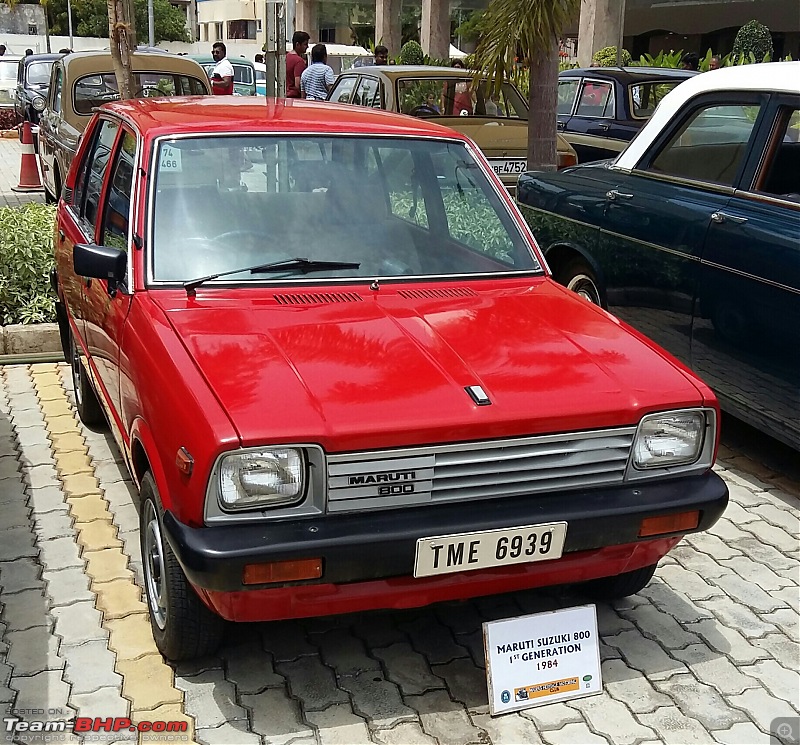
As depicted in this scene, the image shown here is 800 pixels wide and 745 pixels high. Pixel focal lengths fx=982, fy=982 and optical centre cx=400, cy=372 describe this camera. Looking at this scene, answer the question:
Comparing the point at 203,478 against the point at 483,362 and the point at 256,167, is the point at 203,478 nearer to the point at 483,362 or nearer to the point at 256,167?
the point at 483,362

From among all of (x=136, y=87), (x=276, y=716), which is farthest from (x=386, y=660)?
(x=136, y=87)

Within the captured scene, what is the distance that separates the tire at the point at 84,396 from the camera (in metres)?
5.05

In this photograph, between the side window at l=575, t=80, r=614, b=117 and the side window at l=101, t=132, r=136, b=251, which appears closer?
the side window at l=101, t=132, r=136, b=251

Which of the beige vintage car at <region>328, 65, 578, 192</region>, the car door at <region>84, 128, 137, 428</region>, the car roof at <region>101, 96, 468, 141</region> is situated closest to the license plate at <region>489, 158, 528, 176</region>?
the beige vintage car at <region>328, 65, 578, 192</region>

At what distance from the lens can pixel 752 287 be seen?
181 inches

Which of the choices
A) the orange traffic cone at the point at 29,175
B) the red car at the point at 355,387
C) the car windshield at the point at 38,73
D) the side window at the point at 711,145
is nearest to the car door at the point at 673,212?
the side window at the point at 711,145

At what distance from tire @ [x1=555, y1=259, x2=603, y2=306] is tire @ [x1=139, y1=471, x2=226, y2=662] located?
3.27m

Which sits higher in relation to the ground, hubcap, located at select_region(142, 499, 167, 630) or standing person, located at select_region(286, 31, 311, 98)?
standing person, located at select_region(286, 31, 311, 98)

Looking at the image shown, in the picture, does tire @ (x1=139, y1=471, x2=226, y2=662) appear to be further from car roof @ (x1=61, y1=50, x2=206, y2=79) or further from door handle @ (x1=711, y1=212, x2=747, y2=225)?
car roof @ (x1=61, y1=50, x2=206, y2=79)

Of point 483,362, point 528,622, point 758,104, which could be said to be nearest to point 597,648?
point 528,622

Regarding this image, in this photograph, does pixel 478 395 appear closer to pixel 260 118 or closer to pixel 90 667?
pixel 90 667

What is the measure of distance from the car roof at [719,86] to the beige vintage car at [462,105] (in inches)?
137

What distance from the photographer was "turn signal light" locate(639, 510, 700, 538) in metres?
3.04

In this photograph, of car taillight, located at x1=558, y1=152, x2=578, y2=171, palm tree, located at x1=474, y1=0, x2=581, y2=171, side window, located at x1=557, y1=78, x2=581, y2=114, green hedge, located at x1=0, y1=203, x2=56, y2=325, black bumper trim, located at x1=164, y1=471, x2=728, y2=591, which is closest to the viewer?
black bumper trim, located at x1=164, y1=471, x2=728, y2=591
